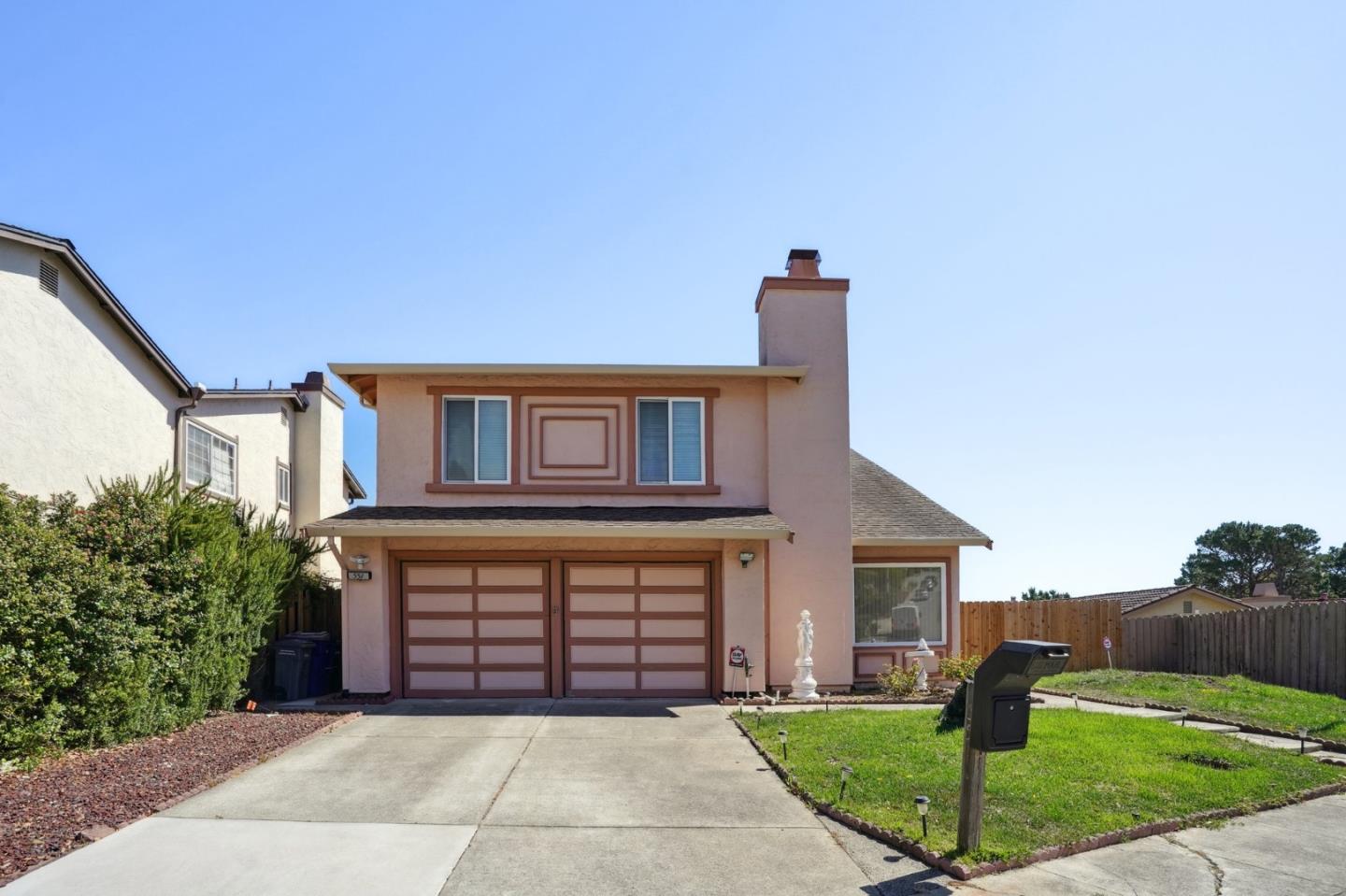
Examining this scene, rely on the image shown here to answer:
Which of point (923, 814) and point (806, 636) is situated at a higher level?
point (806, 636)

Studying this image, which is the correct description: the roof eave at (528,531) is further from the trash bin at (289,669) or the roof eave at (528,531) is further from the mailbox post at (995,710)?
the mailbox post at (995,710)

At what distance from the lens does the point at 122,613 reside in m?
9.56

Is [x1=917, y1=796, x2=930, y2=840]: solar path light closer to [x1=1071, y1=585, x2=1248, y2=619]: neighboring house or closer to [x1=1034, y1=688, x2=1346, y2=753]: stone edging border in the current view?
[x1=1034, y1=688, x2=1346, y2=753]: stone edging border

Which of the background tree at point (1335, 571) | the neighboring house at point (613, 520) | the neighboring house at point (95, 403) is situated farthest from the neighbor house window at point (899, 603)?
the background tree at point (1335, 571)

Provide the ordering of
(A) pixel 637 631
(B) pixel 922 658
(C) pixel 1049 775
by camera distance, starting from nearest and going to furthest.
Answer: (C) pixel 1049 775
(A) pixel 637 631
(B) pixel 922 658

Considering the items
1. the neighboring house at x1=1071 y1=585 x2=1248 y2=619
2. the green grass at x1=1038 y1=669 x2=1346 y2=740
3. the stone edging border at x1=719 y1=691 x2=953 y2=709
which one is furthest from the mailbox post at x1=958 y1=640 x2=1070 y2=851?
the neighboring house at x1=1071 y1=585 x2=1248 y2=619

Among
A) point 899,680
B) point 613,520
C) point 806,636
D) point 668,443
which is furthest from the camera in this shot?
point 668,443

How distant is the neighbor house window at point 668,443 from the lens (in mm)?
15375


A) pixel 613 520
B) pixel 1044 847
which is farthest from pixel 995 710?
pixel 613 520

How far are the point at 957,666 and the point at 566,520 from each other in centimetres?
693

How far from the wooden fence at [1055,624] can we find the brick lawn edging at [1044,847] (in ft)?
34.6

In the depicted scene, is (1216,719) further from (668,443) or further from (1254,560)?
(1254,560)

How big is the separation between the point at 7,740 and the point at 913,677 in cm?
1199

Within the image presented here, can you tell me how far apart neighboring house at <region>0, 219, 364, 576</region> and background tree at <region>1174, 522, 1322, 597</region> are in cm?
5778
